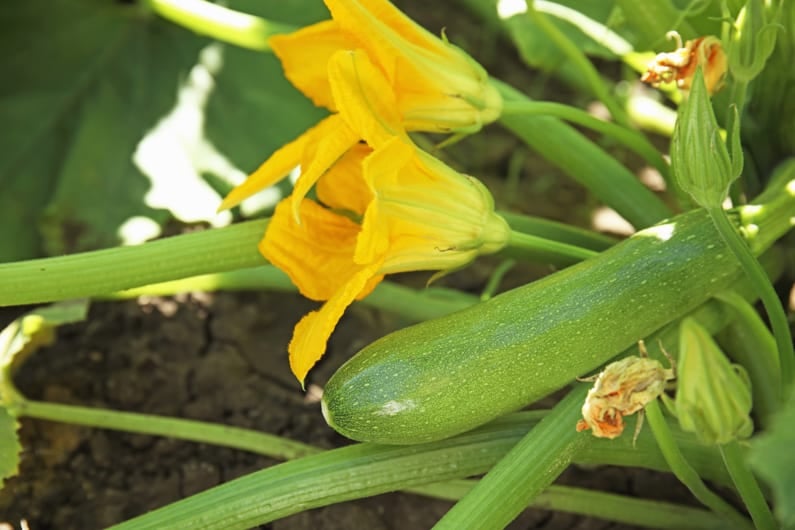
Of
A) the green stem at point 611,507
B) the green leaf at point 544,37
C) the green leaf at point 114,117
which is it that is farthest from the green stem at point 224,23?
the green stem at point 611,507

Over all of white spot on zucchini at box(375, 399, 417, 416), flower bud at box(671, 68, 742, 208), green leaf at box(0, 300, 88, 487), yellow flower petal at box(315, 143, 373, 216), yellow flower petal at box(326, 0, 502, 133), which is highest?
flower bud at box(671, 68, 742, 208)

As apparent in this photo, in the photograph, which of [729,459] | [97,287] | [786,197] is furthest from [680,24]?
[97,287]

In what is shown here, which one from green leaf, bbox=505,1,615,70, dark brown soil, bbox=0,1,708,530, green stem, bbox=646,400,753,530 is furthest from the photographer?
green leaf, bbox=505,1,615,70

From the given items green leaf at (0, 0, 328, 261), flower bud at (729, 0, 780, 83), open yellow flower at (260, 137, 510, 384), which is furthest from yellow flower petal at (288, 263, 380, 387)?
green leaf at (0, 0, 328, 261)

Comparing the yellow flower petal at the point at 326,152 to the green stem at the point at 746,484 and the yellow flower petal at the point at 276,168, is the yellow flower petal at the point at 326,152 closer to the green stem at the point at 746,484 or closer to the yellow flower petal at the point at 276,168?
the yellow flower petal at the point at 276,168

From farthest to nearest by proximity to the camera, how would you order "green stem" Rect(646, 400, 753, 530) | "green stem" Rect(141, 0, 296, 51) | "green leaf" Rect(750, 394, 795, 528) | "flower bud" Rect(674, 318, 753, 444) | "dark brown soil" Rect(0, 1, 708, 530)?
"green stem" Rect(141, 0, 296, 51)
"dark brown soil" Rect(0, 1, 708, 530)
"green stem" Rect(646, 400, 753, 530)
"flower bud" Rect(674, 318, 753, 444)
"green leaf" Rect(750, 394, 795, 528)

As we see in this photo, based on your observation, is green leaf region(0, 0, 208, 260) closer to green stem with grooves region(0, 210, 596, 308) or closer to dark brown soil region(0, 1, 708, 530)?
dark brown soil region(0, 1, 708, 530)

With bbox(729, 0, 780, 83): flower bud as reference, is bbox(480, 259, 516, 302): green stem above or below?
below
